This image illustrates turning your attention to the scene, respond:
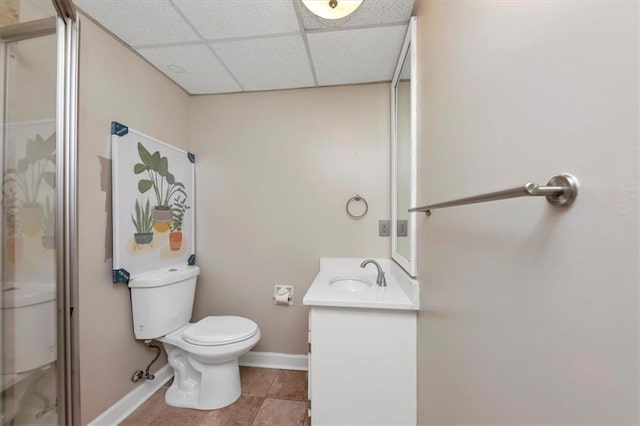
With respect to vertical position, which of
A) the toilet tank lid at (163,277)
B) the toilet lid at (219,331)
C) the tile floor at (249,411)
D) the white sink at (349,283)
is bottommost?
the tile floor at (249,411)

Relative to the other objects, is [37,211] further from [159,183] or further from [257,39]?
A: [257,39]

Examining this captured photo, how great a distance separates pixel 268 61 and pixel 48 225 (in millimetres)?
1445

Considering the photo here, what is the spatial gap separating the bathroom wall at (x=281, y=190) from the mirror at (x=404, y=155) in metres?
0.12

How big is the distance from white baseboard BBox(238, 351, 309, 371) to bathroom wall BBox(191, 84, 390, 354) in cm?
5

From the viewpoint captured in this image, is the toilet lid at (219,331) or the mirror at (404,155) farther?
the toilet lid at (219,331)

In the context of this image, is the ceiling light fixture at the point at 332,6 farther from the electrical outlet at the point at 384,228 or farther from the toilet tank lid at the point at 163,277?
the toilet tank lid at the point at 163,277

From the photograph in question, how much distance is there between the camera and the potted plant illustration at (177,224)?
1799mm

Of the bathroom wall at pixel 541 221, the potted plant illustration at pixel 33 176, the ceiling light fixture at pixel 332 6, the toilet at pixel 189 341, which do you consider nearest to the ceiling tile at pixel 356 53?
the ceiling light fixture at pixel 332 6

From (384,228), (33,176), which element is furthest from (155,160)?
(384,228)

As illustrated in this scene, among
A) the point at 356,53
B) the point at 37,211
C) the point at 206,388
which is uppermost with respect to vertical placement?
the point at 356,53

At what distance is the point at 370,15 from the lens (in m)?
1.26

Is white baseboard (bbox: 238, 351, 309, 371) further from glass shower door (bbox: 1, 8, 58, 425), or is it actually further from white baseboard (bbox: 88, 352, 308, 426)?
glass shower door (bbox: 1, 8, 58, 425)

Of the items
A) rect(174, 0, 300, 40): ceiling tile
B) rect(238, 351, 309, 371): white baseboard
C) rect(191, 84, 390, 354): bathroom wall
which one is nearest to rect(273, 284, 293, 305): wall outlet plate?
rect(191, 84, 390, 354): bathroom wall

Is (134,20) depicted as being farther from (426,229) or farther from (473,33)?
(426,229)
